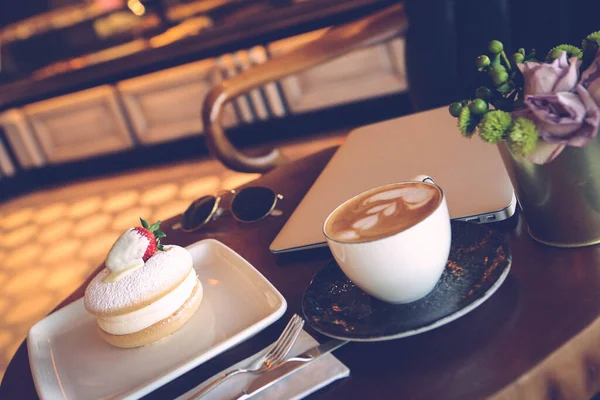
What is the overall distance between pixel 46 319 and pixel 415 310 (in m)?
0.40

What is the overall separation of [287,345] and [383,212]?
13cm

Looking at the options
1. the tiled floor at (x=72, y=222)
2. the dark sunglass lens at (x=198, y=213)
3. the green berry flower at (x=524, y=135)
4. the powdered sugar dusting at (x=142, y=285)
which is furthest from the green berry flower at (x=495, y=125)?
the tiled floor at (x=72, y=222)

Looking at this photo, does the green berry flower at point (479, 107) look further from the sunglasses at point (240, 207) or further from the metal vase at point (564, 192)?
the sunglasses at point (240, 207)

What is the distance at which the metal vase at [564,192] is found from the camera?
428mm

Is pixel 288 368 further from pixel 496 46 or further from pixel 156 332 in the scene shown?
pixel 496 46

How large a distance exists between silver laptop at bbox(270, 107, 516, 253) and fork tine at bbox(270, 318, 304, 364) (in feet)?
0.45

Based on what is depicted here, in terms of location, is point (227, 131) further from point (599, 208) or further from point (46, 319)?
point (599, 208)

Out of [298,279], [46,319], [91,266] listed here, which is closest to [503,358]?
[298,279]

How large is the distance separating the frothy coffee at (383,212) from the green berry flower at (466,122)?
51 millimetres

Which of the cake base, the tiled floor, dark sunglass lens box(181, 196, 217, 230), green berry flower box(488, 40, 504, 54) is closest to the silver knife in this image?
the cake base

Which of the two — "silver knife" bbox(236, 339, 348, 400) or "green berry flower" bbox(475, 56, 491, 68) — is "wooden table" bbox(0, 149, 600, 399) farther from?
"green berry flower" bbox(475, 56, 491, 68)

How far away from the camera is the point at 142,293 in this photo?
0.53 m

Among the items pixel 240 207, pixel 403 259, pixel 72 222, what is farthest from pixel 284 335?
pixel 72 222

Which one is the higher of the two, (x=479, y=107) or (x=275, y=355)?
(x=479, y=107)
